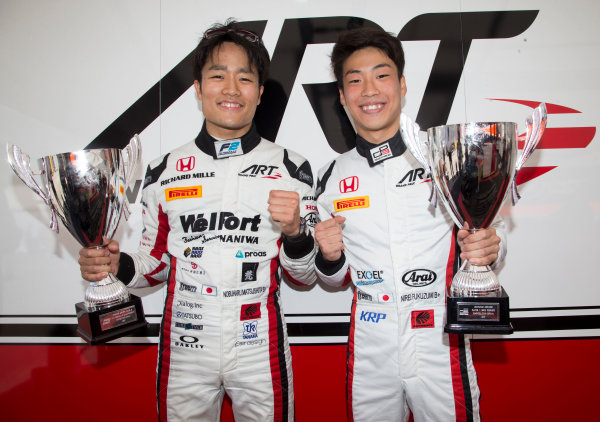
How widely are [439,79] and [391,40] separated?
0.40 m

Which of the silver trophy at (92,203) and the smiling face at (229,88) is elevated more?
the smiling face at (229,88)

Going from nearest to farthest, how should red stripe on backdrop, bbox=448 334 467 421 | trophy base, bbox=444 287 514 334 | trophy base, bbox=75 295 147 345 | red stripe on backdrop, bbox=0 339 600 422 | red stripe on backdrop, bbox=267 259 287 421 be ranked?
trophy base, bbox=444 287 514 334
trophy base, bbox=75 295 147 345
red stripe on backdrop, bbox=448 334 467 421
red stripe on backdrop, bbox=267 259 287 421
red stripe on backdrop, bbox=0 339 600 422

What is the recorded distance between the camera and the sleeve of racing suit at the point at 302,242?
53.3 inches

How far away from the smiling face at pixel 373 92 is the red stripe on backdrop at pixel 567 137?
777mm

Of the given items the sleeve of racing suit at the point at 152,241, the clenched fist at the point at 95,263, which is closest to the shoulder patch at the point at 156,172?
the sleeve of racing suit at the point at 152,241

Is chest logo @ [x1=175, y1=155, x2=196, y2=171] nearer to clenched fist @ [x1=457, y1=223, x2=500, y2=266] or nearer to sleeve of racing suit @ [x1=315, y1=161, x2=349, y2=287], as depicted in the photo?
sleeve of racing suit @ [x1=315, y1=161, x2=349, y2=287]

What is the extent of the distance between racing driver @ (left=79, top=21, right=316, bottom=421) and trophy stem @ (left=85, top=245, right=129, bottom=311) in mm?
100

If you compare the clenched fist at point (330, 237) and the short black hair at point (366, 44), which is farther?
the short black hair at point (366, 44)

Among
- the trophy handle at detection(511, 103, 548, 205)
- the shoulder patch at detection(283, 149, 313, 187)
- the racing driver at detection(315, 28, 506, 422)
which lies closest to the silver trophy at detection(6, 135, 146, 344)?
the shoulder patch at detection(283, 149, 313, 187)

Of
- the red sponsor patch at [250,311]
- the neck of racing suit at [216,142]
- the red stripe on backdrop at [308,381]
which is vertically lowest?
the red stripe on backdrop at [308,381]

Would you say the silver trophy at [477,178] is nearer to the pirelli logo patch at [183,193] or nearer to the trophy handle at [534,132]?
the trophy handle at [534,132]

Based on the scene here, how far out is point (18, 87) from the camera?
195 cm

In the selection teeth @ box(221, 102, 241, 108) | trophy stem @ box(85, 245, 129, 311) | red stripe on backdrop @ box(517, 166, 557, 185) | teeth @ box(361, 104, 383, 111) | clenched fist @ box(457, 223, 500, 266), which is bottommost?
trophy stem @ box(85, 245, 129, 311)

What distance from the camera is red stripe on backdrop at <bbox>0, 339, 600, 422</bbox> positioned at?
1763 millimetres
